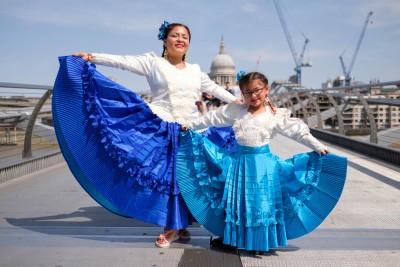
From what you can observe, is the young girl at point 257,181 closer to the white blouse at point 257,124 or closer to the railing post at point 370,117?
the white blouse at point 257,124

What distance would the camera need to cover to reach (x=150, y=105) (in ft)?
10.0

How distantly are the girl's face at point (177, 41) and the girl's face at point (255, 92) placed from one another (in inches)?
21.3

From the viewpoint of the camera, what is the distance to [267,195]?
2652mm

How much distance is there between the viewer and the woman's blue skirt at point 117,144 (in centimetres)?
284

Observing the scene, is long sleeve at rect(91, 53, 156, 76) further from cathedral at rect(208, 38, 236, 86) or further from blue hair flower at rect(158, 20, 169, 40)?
cathedral at rect(208, 38, 236, 86)

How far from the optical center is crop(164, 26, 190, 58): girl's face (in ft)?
10.00

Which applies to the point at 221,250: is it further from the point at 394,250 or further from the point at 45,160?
the point at 45,160

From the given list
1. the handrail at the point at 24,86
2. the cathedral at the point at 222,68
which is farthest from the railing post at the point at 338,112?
the cathedral at the point at 222,68

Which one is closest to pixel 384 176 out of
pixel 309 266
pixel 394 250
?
pixel 394 250

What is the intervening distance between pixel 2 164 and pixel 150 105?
2.72m

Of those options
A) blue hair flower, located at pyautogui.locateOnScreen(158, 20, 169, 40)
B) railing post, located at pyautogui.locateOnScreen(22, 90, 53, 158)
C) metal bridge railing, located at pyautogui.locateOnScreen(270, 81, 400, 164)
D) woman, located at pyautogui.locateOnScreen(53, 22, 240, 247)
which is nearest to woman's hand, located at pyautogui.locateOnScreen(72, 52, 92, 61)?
woman, located at pyautogui.locateOnScreen(53, 22, 240, 247)

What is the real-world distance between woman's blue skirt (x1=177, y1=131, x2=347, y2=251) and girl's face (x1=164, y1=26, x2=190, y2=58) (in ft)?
2.48

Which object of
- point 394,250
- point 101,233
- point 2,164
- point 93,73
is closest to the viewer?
point 394,250

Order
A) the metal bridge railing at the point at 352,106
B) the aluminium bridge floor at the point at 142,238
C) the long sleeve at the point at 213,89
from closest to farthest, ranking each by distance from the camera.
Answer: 1. the aluminium bridge floor at the point at 142,238
2. the long sleeve at the point at 213,89
3. the metal bridge railing at the point at 352,106
